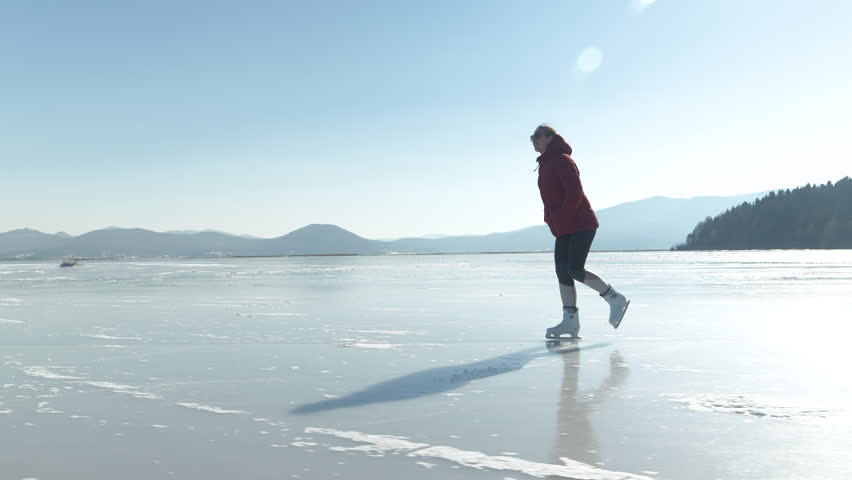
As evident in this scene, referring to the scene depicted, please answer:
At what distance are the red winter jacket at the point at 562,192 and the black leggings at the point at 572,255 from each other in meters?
0.07

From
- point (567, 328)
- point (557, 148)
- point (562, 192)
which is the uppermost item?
point (557, 148)

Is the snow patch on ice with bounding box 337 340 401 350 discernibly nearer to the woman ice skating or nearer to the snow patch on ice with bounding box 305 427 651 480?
→ the woman ice skating

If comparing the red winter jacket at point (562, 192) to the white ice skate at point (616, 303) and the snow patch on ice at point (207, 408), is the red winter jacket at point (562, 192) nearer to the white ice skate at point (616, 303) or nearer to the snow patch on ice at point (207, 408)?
the white ice skate at point (616, 303)

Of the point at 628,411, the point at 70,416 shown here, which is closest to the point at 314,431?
the point at 70,416

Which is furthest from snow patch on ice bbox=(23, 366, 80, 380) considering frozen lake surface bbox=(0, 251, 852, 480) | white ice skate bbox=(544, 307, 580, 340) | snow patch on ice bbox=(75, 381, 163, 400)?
white ice skate bbox=(544, 307, 580, 340)

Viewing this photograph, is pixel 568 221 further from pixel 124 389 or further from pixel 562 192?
pixel 124 389

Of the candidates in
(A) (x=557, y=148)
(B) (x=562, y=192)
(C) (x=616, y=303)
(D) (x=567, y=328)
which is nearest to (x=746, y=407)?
(D) (x=567, y=328)

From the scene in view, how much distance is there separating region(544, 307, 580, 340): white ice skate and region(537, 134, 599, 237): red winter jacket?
2.58 feet

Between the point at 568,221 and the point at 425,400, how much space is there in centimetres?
334

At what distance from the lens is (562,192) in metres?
6.39

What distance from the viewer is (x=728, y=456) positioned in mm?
2412

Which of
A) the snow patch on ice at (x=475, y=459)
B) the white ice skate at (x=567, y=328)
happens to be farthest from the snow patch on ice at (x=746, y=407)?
the white ice skate at (x=567, y=328)

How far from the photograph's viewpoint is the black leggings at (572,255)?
20.5 ft

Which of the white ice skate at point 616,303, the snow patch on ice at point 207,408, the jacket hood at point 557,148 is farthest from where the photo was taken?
the jacket hood at point 557,148
